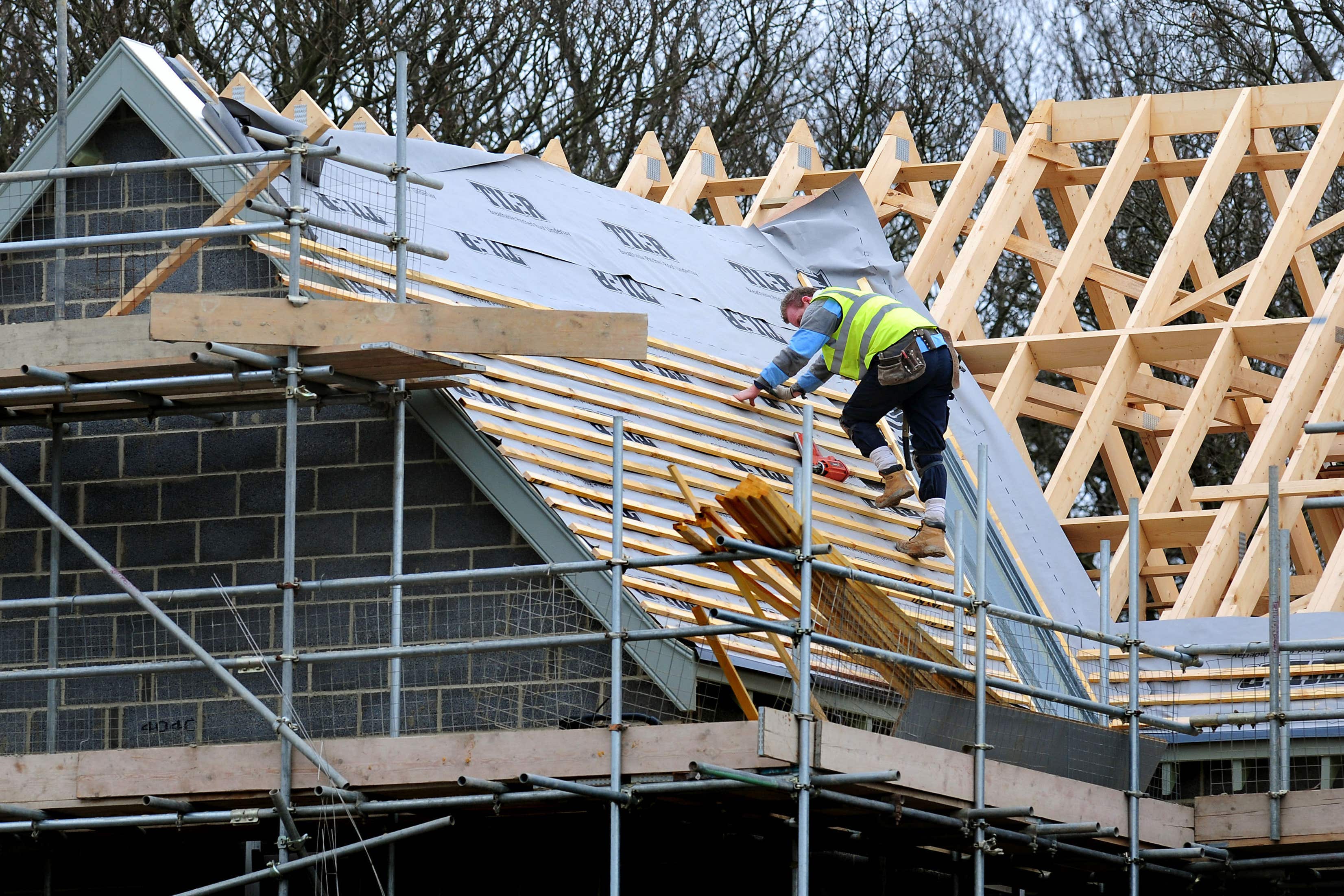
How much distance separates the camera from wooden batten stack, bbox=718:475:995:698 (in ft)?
30.3

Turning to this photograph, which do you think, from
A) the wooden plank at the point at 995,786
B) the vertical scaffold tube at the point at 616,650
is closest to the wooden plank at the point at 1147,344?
the wooden plank at the point at 995,786

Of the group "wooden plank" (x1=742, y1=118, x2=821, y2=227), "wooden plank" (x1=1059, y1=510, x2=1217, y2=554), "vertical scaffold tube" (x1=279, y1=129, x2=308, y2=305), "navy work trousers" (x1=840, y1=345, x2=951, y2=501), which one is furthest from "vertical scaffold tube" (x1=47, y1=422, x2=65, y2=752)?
"wooden plank" (x1=742, y1=118, x2=821, y2=227)

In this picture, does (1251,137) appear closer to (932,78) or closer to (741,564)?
(741,564)

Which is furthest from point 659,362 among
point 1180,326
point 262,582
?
point 1180,326

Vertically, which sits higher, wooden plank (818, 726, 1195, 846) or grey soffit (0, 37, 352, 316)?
grey soffit (0, 37, 352, 316)

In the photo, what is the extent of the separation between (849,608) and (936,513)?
175cm

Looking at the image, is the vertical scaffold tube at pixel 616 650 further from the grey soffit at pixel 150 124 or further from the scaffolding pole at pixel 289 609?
the grey soffit at pixel 150 124

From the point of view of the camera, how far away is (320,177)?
40.4 ft

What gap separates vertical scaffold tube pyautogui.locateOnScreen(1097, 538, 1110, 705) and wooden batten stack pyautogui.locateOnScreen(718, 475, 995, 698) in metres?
0.63

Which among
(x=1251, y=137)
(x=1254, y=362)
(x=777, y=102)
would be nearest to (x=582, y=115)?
(x=777, y=102)

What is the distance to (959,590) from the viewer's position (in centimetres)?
1043

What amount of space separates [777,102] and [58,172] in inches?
691

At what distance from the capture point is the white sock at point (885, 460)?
1212cm

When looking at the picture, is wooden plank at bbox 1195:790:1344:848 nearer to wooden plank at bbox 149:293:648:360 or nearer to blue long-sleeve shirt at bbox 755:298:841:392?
blue long-sleeve shirt at bbox 755:298:841:392
